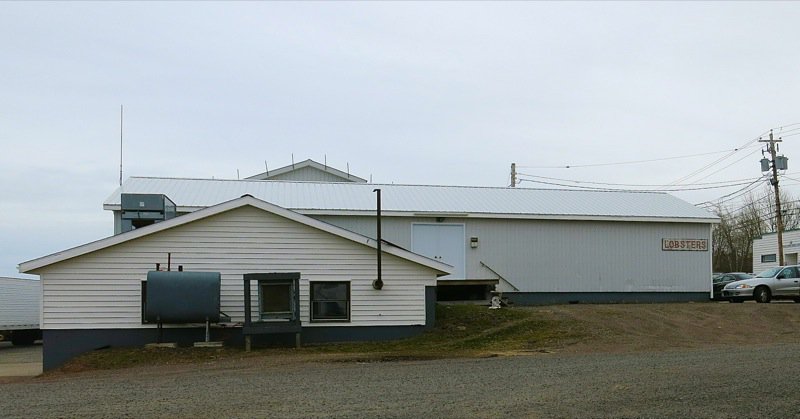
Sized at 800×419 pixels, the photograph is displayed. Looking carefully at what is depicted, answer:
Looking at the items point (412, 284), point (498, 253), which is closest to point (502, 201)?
point (498, 253)

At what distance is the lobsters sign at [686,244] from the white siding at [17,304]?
22.9 meters

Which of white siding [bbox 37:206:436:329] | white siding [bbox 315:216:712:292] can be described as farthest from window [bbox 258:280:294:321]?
white siding [bbox 315:216:712:292]

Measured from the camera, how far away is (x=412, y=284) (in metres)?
21.7

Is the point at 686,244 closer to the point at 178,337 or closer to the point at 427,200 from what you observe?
the point at 427,200

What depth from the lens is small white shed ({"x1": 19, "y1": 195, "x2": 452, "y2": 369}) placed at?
2008 centimetres

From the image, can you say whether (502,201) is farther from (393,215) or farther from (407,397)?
(407,397)

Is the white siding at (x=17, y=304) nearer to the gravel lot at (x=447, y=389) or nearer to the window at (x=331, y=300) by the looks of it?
the window at (x=331, y=300)

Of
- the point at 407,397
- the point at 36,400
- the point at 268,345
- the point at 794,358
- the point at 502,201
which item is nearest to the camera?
the point at 407,397

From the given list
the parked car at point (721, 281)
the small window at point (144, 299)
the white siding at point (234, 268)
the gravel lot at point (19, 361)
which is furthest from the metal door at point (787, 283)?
the gravel lot at point (19, 361)

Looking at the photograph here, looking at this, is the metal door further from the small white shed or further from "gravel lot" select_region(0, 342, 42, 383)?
"gravel lot" select_region(0, 342, 42, 383)

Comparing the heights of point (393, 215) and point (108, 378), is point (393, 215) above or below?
above

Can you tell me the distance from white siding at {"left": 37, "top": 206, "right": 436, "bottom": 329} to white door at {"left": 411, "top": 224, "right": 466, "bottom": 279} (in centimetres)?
722

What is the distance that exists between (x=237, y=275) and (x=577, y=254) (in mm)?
13533

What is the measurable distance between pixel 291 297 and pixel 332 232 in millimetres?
1961
